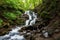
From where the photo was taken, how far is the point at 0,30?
13977 millimetres

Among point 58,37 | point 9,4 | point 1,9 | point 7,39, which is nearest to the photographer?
point 58,37

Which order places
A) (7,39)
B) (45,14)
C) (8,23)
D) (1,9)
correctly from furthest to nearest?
(1,9) → (8,23) → (45,14) → (7,39)

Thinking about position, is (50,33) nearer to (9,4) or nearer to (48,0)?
(48,0)

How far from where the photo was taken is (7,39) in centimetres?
1216

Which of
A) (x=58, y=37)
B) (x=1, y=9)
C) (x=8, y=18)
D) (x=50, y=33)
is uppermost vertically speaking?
(x=1, y=9)

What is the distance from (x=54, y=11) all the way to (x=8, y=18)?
20.1ft

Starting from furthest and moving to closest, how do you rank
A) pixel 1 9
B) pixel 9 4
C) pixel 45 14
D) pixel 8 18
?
pixel 9 4 → pixel 1 9 → pixel 8 18 → pixel 45 14

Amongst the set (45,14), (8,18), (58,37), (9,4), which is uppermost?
(9,4)

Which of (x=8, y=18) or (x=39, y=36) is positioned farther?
(x=8, y=18)

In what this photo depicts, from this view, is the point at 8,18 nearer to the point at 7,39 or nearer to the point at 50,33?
the point at 7,39

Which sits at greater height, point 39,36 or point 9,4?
point 9,4

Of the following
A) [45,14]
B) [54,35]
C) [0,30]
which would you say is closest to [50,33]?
[54,35]

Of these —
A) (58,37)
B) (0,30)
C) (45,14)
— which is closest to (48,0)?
(45,14)

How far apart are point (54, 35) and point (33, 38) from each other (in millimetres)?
1551
